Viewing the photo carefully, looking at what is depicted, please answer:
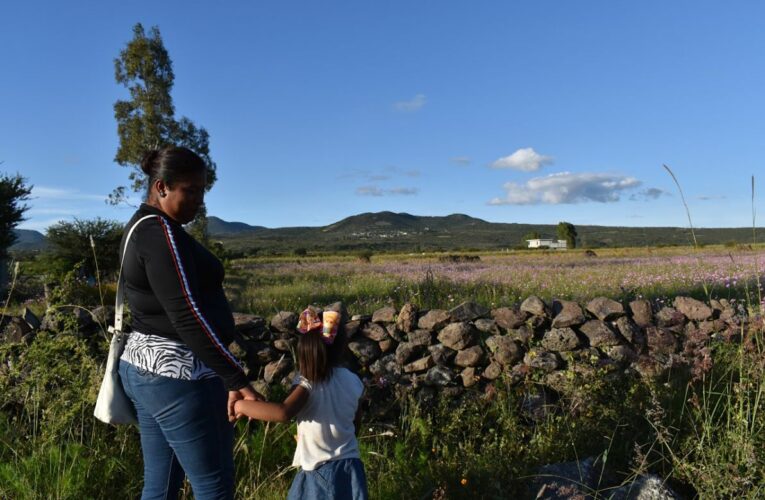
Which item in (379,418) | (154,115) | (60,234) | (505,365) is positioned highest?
(154,115)

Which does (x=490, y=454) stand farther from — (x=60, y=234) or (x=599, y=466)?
(x=60, y=234)

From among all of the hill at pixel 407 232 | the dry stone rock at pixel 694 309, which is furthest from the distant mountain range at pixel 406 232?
the dry stone rock at pixel 694 309

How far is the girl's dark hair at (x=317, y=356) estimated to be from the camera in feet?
9.11

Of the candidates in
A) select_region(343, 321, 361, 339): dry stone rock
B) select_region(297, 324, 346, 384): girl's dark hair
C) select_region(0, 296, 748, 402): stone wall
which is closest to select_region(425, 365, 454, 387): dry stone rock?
select_region(0, 296, 748, 402): stone wall

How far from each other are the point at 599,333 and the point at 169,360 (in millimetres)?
4355

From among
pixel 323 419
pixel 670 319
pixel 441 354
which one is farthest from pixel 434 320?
pixel 323 419

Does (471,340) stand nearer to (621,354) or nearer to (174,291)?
(621,354)

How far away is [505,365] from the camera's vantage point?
518cm

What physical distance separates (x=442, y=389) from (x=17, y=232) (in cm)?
1636

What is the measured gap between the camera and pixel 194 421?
2281mm

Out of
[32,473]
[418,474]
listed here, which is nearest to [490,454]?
[418,474]

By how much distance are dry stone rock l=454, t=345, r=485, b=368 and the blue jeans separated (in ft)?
10.6

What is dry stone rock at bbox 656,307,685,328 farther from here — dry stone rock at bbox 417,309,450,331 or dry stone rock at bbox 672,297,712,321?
dry stone rock at bbox 417,309,450,331

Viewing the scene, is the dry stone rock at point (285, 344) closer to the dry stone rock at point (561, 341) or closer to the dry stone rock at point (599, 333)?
the dry stone rock at point (561, 341)
